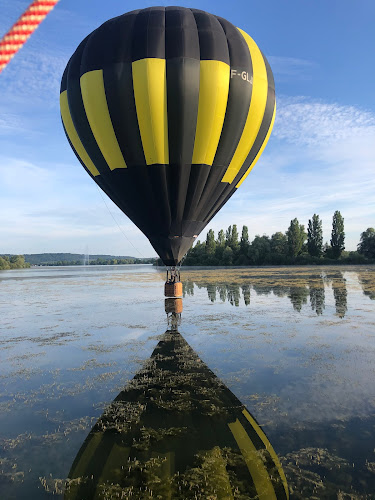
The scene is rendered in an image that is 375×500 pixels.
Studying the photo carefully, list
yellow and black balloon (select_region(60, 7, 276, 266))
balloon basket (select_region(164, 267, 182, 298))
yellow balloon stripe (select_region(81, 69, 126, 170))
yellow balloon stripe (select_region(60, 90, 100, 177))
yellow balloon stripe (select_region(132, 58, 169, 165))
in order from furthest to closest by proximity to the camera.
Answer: balloon basket (select_region(164, 267, 182, 298))
yellow balloon stripe (select_region(60, 90, 100, 177))
yellow balloon stripe (select_region(81, 69, 126, 170))
yellow and black balloon (select_region(60, 7, 276, 266))
yellow balloon stripe (select_region(132, 58, 169, 165))

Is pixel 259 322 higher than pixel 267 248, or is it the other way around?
pixel 267 248

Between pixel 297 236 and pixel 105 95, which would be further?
pixel 297 236

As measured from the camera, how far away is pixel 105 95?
10531 millimetres

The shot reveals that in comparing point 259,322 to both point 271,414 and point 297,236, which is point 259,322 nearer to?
point 271,414

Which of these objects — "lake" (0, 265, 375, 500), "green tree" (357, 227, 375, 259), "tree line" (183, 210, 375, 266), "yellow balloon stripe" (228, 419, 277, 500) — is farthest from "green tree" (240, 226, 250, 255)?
"yellow balloon stripe" (228, 419, 277, 500)

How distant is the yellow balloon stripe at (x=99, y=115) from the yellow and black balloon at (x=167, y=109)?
3 cm

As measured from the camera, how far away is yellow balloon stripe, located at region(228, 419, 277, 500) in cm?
409

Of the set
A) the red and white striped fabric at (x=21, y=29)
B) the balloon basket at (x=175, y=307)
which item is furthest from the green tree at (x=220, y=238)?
the red and white striped fabric at (x=21, y=29)

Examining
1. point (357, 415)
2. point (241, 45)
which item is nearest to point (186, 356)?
point (357, 415)

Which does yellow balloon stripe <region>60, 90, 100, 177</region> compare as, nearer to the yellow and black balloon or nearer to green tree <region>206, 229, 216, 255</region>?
the yellow and black balloon

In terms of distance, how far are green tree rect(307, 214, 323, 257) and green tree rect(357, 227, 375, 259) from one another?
7703 mm

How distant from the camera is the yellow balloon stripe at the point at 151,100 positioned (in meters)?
10.2

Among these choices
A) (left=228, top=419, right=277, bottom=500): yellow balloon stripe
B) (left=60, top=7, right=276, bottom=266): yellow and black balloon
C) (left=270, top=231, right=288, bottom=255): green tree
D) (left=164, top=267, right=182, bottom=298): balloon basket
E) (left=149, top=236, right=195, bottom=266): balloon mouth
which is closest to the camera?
(left=228, top=419, right=277, bottom=500): yellow balloon stripe

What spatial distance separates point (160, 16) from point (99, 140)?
4.27 meters
